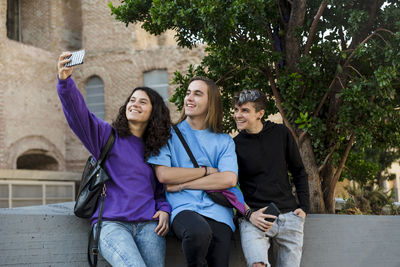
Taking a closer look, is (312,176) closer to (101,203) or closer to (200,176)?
(200,176)

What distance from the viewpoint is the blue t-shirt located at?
9.96ft

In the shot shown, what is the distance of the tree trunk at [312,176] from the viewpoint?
20.0ft

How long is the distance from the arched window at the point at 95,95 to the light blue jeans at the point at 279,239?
1823 centimetres

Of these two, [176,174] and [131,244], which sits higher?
[176,174]

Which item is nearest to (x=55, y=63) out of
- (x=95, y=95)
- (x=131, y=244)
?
(x=95, y=95)

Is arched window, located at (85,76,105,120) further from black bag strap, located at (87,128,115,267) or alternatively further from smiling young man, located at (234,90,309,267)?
black bag strap, located at (87,128,115,267)

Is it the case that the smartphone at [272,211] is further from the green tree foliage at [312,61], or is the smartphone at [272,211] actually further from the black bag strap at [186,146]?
the green tree foliage at [312,61]

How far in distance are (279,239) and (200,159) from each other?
2.94ft

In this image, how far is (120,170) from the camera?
120 inches

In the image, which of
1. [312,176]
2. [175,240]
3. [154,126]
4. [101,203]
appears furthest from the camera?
[312,176]

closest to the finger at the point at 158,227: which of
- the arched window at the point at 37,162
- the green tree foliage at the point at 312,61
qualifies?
the green tree foliage at the point at 312,61

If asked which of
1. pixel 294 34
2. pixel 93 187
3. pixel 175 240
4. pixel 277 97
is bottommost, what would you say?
pixel 175 240

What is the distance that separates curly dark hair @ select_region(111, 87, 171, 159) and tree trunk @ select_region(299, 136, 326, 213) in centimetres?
327

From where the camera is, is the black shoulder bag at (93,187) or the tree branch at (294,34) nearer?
the black shoulder bag at (93,187)
